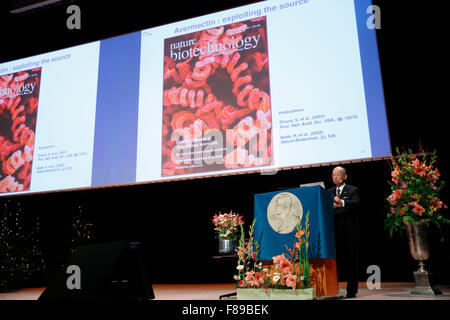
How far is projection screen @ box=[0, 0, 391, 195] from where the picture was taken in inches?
127

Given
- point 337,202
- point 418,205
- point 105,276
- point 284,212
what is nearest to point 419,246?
point 418,205

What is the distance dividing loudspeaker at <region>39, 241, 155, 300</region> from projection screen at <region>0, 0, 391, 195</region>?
1.56 m

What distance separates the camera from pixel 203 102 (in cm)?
368

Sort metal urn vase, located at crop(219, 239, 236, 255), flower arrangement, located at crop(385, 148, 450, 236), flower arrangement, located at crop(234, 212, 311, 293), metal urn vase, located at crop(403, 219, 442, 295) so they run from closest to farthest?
flower arrangement, located at crop(234, 212, 311, 293) < metal urn vase, located at crop(403, 219, 442, 295) < flower arrangement, located at crop(385, 148, 450, 236) < metal urn vase, located at crop(219, 239, 236, 255)

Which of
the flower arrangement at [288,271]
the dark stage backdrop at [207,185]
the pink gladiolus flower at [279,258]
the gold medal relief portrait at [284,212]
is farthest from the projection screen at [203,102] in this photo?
the pink gladiolus flower at [279,258]

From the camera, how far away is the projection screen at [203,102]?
10.5 feet

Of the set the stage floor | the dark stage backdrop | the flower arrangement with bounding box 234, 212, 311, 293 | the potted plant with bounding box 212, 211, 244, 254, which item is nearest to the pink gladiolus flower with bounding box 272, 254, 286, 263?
the flower arrangement with bounding box 234, 212, 311, 293

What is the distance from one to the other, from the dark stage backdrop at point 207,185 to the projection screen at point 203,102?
14.4 inches

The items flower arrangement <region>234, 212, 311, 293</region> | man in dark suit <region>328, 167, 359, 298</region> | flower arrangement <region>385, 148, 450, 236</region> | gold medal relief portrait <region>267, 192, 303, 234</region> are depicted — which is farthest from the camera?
man in dark suit <region>328, 167, 359, 298</region>

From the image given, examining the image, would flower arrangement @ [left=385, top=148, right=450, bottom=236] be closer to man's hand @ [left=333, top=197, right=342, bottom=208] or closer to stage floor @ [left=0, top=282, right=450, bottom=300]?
man's hand @ [left=333, top=197, right=342, bottom=208]

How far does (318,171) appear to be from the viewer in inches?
147

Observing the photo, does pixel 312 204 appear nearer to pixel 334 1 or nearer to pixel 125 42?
pixel 334 1

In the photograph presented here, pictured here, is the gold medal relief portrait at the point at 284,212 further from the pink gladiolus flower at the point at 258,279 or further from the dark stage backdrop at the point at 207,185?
the dark stage backdrop at the point at 207,185
